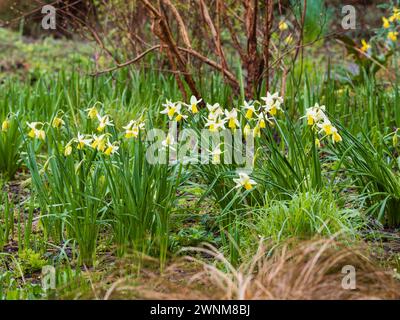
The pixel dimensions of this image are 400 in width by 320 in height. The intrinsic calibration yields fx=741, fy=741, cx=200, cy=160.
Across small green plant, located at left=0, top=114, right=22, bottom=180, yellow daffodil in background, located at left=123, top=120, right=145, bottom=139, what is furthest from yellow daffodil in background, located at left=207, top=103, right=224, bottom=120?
small green plant, located at left=0, top=114, right=22, bottom=180

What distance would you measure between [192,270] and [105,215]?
69 cm

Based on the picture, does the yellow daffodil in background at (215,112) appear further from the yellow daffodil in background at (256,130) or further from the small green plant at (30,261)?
the small green plant at (30,261)

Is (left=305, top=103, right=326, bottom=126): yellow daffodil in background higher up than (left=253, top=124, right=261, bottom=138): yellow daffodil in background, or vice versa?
(left=305, top=103, right=326, bottom=126): yellow daffodil in background

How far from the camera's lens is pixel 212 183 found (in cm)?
367

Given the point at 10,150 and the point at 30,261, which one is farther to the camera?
the point at 10,150

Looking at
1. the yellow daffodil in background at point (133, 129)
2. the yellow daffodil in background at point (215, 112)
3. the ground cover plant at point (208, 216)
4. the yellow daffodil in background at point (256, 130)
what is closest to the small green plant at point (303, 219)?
the ground cover plant at point (208, 216)

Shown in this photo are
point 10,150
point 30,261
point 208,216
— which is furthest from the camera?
point 10,150

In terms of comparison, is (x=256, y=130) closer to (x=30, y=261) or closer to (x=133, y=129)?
(x=133, y=129)

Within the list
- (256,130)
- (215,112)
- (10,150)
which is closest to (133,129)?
(215,112)

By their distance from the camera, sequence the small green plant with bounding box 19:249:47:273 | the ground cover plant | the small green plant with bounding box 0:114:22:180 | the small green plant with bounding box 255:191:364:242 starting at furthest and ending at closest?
the small green plant with bounding box 0:114:22:180
the small green plant with bounding box 19:249:47:273
the small green plant with bounding box 255:191:364:242
the ground cover plant

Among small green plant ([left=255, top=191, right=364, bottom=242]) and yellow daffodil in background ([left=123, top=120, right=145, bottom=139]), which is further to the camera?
yellow daffodil in background ([left=123, top=120, right=145, bottom=139])

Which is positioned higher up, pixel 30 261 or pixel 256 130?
pixel 256 130

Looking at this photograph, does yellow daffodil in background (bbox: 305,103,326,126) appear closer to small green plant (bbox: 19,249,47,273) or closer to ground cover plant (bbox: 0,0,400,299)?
ground cover plant (bbox: 0,0,400,299)
